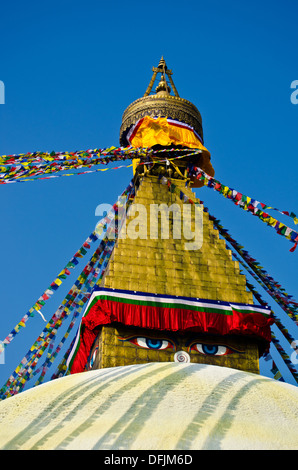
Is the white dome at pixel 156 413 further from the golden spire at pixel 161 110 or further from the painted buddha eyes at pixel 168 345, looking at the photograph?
the golden spire at pixel 161 110

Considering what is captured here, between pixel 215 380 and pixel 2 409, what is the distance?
224cm

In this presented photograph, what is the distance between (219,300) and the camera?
10375mm

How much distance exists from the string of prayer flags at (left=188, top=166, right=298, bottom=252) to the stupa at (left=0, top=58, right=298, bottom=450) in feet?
1.41

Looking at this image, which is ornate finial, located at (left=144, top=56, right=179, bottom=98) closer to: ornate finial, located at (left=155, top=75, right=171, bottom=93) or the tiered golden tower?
ornate finial, located at (left=155, top=75, right=171, bottom=93)

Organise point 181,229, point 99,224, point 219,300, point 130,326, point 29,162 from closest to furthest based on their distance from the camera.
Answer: point 29,162 < point 130,326 < point 219,300 < point 181,229 < point 99,224

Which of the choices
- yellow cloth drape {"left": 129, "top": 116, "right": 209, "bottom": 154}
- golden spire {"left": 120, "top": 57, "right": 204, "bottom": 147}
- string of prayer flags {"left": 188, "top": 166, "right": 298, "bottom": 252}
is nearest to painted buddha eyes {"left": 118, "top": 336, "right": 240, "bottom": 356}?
string of prayer flags {"left": 188, "top": 166, "right": 298, "bottom": 252}

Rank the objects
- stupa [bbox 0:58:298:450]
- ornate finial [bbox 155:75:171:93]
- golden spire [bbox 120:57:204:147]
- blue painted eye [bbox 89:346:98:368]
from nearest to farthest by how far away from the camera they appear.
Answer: stupa [bbox 0:58:298:450], blue painted eye [bbox 89:346:98:368], golden spire [bbox 120:57:204:147], ornate finial [bbox 155:75:171:93]

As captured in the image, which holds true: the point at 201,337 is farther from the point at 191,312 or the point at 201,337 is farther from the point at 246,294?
the point at 246,294

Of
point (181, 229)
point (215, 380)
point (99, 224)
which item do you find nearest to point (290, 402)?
point (215, 380)

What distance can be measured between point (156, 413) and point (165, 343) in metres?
4.08

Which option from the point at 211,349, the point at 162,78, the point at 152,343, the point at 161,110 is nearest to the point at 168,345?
the point at 152,343

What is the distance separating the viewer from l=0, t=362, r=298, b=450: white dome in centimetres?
526

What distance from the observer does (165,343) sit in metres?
9.73

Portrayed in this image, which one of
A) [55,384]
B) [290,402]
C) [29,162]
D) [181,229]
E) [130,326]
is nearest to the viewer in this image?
[290,402]
